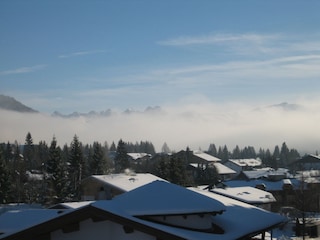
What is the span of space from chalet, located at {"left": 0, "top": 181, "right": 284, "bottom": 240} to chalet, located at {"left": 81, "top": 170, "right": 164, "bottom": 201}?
84.0ft

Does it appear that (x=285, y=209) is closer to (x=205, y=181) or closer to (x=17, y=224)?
(x=205, y=181)

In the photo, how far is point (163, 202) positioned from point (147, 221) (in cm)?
175

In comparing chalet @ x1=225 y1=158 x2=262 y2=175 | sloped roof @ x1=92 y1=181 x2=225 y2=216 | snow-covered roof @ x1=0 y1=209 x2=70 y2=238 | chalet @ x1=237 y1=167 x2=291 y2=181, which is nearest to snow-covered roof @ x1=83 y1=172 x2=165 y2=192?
snow-covered roof @ x1=0 y1=209 x2=70 y2=238

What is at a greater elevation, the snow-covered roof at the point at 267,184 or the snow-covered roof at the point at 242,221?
the snow-covered roof at the point at 242,221

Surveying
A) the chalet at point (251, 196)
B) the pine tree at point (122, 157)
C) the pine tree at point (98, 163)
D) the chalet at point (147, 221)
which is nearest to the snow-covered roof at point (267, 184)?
the chalet at point (251, 196)

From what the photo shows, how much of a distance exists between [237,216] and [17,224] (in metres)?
10.7

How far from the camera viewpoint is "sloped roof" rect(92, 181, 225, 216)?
46.7ft

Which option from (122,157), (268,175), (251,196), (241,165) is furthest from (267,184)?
(241,165)

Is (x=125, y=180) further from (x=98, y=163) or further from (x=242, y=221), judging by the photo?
(x=98, y=163)

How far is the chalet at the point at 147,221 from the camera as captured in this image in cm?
1245

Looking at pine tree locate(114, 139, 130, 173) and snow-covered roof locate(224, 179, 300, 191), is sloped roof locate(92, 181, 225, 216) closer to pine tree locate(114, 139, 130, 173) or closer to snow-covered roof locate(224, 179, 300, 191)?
snow-covered roof locate(224, 179, 300, 191)

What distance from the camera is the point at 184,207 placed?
15023 millimetres

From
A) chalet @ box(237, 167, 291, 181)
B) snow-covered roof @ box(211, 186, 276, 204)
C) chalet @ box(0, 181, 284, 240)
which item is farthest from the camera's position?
chalet @ box(237, 167, 291, 181)

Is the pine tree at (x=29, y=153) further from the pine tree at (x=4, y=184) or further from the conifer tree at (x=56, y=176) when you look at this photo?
the pine tree at (x=4, y=184)
